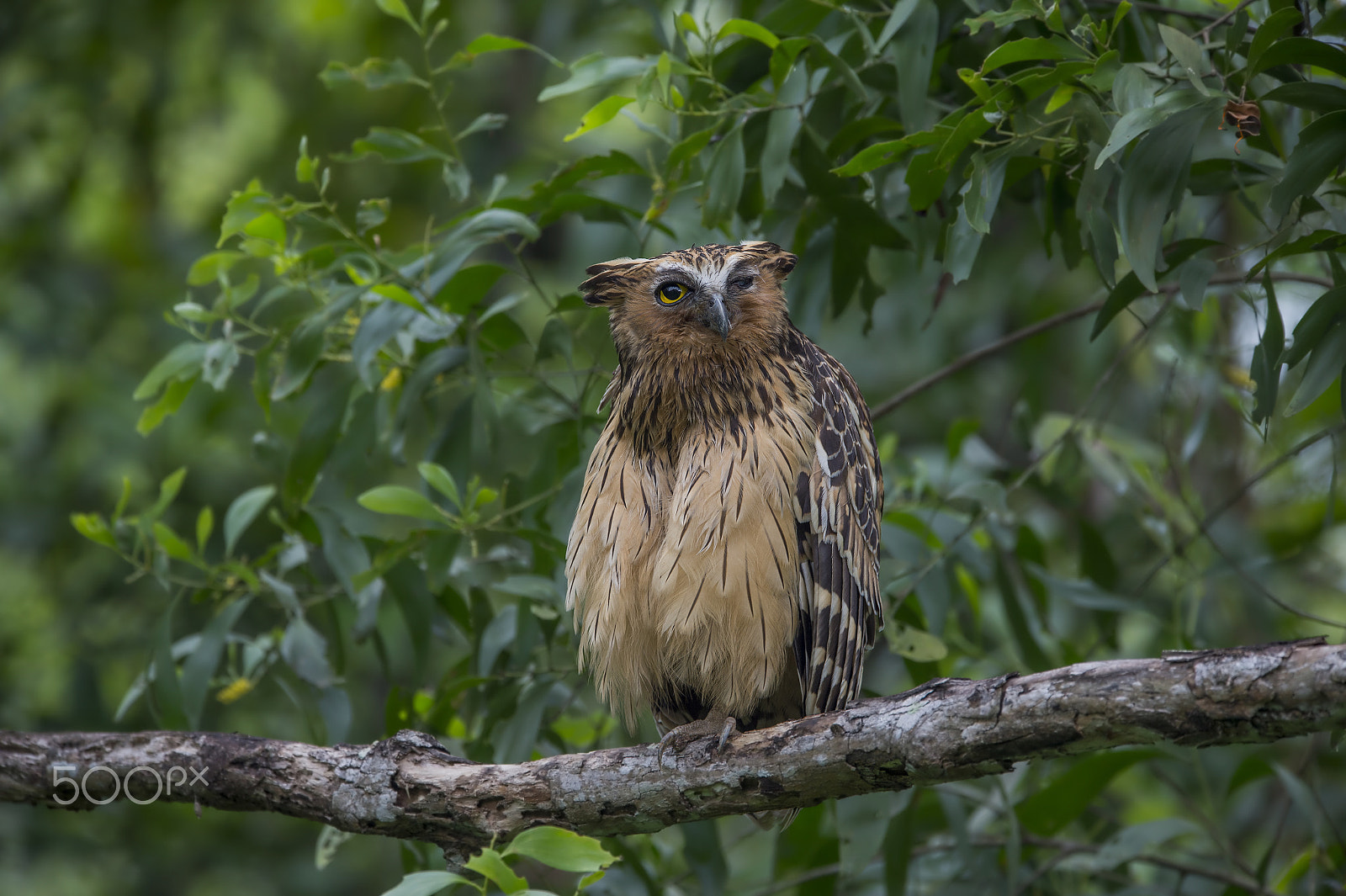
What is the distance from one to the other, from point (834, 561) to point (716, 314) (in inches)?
26.3

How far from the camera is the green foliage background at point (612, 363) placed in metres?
2.58

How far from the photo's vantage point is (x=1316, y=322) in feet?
7.31

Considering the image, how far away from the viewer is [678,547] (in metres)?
2.76

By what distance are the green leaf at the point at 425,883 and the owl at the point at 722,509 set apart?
769 millimetres

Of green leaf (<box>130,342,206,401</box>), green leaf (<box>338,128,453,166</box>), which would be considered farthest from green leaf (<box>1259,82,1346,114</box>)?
green leaf (<box>130,342,206,401</box>)

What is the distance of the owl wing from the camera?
2812mm

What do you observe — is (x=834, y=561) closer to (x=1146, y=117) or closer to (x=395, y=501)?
(x=395, y=501)

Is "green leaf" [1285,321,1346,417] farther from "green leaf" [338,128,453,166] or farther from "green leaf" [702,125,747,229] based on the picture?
"green leaf" [338,128,453,166]

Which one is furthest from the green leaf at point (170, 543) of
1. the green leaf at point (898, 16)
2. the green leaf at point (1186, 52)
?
the green leaf at point (1186, 52)

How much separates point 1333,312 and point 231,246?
19.3 feet

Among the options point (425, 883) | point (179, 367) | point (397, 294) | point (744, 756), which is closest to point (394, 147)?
point (397, 294)

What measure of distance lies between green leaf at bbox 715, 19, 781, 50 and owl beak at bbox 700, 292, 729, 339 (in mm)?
600

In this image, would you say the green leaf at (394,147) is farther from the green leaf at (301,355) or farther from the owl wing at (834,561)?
the owl wing at (834,561)

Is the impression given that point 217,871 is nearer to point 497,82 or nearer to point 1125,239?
point 497,82
